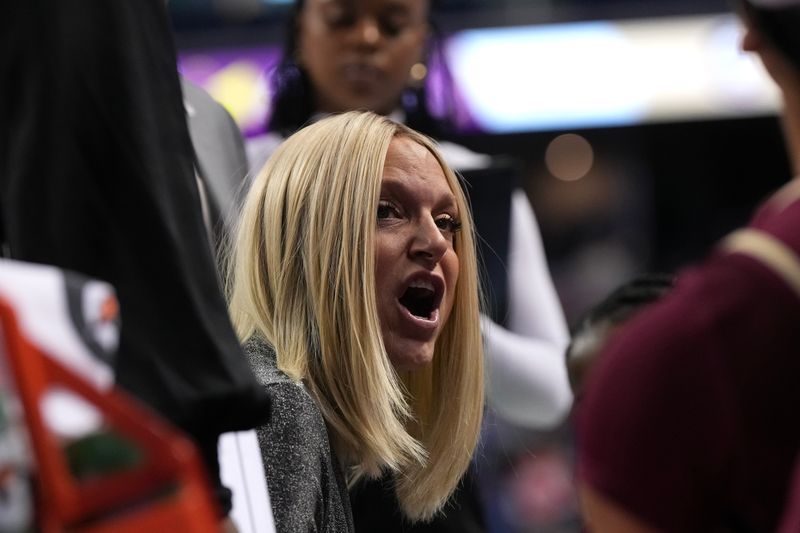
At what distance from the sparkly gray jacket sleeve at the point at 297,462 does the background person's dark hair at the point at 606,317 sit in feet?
1.47

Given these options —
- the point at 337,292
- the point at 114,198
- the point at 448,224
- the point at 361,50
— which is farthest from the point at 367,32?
the point at 114,198

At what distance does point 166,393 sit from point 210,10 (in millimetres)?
8595

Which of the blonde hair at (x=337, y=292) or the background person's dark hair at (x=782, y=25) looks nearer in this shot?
the background person's dark hair at (x=782, y=25)

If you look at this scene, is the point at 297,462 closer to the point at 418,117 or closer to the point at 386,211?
the point at 386,211

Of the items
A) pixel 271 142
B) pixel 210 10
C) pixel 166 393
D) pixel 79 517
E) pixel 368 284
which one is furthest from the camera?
pixel 210 10

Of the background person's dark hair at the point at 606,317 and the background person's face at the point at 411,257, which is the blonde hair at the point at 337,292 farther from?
the background person's dark hair at the point at 606,317

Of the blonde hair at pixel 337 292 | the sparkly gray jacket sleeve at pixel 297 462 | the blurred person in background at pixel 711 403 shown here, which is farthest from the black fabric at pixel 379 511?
the blurred person in background at pixel 711 403

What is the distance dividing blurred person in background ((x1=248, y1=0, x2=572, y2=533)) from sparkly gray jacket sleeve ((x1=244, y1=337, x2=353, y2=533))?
106 centimetres

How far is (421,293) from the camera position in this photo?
2.80 metres

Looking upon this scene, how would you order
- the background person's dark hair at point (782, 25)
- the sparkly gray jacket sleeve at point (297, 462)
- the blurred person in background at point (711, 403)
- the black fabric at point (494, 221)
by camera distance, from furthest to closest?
the black fabric at point (494, 221) < the sparkly gray jacket sleeve at point (297, 462) < the background person's dark hair at point (782, 25) < the blurred person in background at point (711, 403)

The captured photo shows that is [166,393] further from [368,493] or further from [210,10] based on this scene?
[210,10]

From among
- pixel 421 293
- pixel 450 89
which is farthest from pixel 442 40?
pixel 421 293

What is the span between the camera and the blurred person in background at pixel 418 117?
11.6 ft

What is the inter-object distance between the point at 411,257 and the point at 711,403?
1431mm
